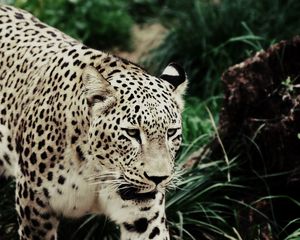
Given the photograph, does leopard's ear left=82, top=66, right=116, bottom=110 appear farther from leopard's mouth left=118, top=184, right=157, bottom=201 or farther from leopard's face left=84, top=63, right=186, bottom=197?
leopard's mouth left=118, top=184, right=157, bottom=201

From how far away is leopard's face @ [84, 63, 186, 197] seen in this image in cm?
539

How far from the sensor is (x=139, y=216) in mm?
5898

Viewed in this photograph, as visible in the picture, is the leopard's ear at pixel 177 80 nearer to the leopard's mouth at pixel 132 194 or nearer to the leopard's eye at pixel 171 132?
the leopard's eye at pixel 171 132

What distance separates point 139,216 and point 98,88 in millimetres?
892

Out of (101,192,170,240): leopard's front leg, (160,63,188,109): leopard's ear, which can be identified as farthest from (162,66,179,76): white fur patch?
(101,192,170,240): leopard's front leg

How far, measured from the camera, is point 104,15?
12.6 m

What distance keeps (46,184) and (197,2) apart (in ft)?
19.2

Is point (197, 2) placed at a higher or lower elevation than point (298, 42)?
lower

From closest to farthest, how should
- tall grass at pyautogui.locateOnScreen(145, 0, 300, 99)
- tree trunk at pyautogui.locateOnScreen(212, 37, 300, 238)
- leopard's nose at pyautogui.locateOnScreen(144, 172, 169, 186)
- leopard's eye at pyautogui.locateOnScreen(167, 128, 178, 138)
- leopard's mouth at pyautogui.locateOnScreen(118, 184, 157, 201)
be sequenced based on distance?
1. leopard's nose at pyautogui.locateOnScreen(144, 172, 169, 186)
2. leopard's eye at pyautogui.locateOnScreen(167, 128, 178, 138)
3. leopard's mouth at pyautogui.locateOnScreen(118, 184, 157, 201)
4. tree trunk at pyautogui.locateOnScreen(212, 37, 300, 238)
5. tall grass at pyautogui.locateOnScreen(145, 0, 300, 99)

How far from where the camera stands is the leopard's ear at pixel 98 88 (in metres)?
5.57

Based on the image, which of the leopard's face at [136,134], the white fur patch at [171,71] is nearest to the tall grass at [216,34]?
the white fur patch at [171,71]

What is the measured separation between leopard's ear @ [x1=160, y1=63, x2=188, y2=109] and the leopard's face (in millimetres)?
74

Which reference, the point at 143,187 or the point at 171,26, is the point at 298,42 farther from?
the point at 171,26

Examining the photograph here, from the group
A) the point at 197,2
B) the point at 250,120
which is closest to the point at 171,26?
the point at 197,2
